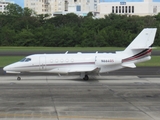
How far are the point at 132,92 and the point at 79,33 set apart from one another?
86.5 m

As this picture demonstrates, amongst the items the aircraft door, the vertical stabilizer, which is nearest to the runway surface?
the aircraft door

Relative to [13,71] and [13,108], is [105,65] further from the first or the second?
[13,108]

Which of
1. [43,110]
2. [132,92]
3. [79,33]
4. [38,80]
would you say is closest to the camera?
[43,110]

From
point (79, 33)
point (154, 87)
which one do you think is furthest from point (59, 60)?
point (79, 33)

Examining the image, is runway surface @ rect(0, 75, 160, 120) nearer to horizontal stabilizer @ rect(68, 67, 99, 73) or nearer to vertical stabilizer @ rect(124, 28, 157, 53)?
horizontal stabilizer @ rect(68, 67, 99, 73)

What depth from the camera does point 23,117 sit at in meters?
18.3

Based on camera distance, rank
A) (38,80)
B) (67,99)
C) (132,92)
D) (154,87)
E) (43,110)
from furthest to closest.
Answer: (38,80) → (154,87) → (132,92) → (67,99) → (43,110)

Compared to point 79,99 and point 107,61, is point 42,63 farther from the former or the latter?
point 79,99

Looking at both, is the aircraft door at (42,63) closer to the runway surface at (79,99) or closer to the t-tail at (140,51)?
the runway surface at (79,99)

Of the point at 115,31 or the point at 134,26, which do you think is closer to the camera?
the point at 115,31

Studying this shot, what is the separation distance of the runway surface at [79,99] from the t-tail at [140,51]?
5.56ft

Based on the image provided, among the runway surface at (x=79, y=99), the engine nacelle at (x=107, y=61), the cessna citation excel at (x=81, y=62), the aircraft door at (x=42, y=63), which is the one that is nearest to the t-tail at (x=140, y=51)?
the cessna citation excel at (x=81, y=62)

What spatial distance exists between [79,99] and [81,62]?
37.1 ft

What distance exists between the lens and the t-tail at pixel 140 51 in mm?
34750
